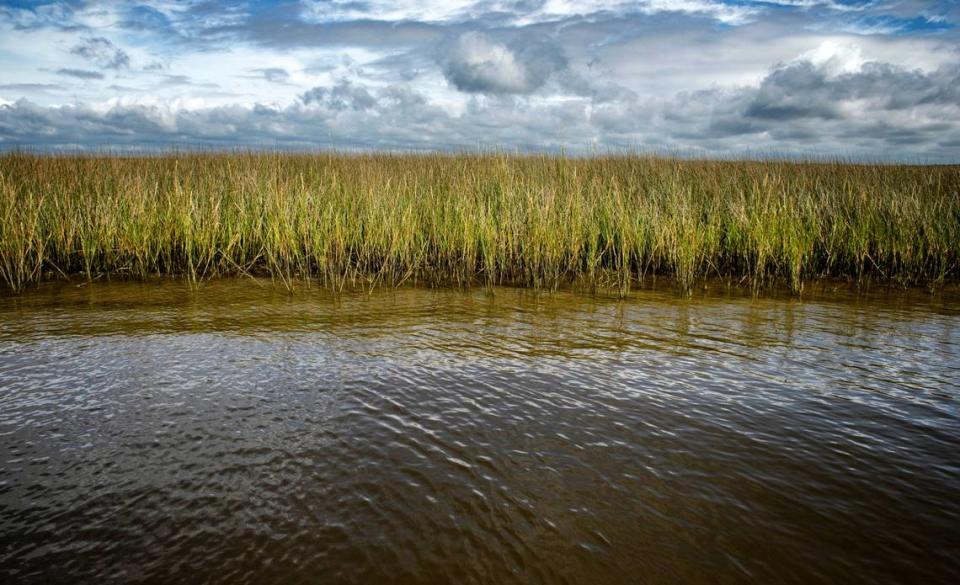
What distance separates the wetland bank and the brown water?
0.04 ft

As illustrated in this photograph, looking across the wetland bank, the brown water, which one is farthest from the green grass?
the brown water

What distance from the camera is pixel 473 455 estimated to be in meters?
2.16

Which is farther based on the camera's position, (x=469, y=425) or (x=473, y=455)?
(x=469, y=425)

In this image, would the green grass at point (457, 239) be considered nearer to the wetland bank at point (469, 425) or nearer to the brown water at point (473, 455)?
the wetland bank at point (469, 425)

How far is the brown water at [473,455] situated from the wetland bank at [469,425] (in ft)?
0.04

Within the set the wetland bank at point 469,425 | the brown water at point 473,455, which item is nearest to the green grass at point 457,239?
the wetland bank at point 469,425

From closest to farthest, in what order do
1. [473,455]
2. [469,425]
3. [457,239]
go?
[473,455] < [469,425] < [457,239]

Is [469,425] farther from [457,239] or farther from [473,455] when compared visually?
[457,239]

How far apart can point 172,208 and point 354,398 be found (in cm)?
470

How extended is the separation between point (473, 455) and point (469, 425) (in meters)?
0.26

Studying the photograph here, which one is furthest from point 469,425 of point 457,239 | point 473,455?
point 457,239

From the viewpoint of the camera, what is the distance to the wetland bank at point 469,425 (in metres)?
1.63

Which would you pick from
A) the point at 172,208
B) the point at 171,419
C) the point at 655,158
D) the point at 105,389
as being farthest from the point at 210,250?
the point at 655,158

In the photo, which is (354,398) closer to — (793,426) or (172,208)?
(793,426)
